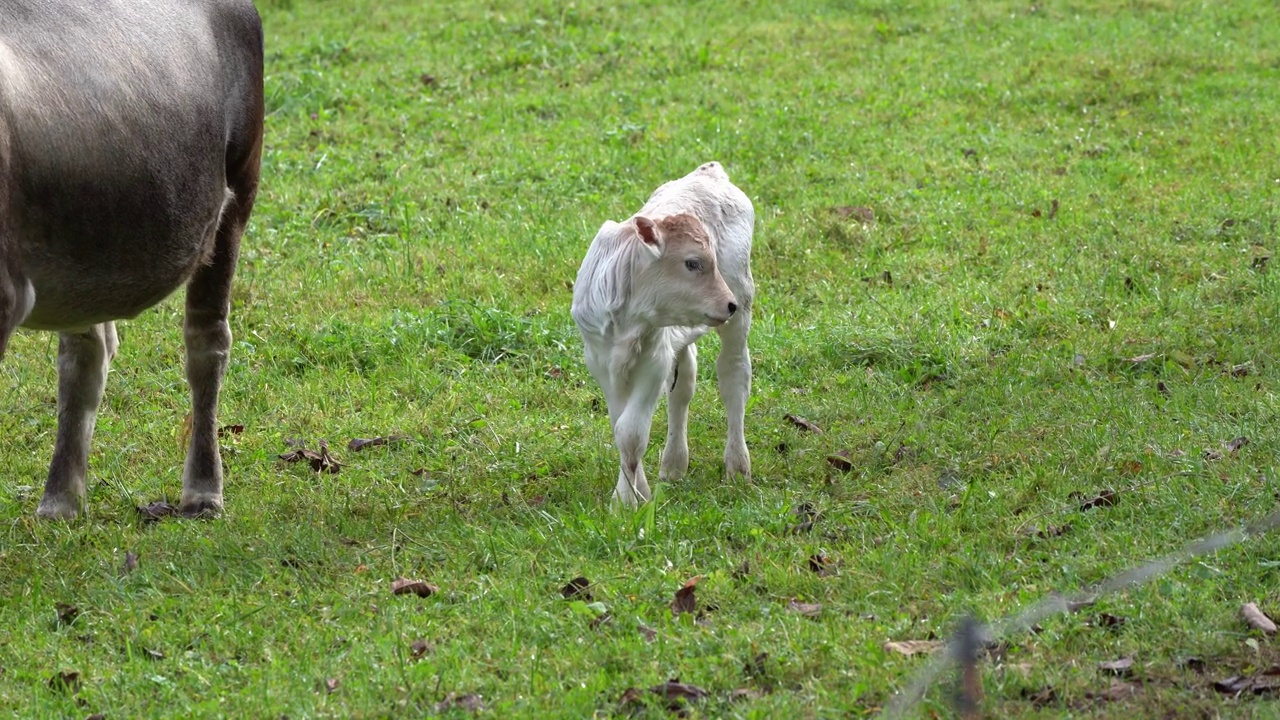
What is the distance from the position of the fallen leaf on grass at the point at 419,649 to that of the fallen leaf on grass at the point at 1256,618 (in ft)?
8.16

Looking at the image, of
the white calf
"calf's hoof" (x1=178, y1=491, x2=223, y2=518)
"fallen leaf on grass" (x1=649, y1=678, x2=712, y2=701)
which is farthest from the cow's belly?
"fallen leaf on grass" (x1=649, y1=678, x2=712, y2=701)

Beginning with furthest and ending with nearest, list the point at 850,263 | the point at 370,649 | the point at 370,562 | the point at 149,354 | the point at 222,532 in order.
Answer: the point at 850,263
the point at 149,354
the point at 222,532
the point at 370,562
the point at 370,649

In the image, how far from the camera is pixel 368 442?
717cm

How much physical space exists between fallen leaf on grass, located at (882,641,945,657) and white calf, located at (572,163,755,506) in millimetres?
1628

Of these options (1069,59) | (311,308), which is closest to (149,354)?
(311,308)

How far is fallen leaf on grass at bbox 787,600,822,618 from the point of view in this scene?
486 cm

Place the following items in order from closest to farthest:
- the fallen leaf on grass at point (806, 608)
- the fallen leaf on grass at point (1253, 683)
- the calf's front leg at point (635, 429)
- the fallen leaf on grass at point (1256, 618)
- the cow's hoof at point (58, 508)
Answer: the fallen leaf on grass at point (1253, 683), the fallen leaf on grass at point (1256, 618), the fallen leaf on grass at point (806, 608), the calf's front leg at point (635, 429), the cow's hoof at point (58, 508)

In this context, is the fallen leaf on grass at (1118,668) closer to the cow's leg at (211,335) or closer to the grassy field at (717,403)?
the grassy field at (717,403)

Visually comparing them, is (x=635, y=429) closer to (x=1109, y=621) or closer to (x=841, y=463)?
(x=841, y=463)

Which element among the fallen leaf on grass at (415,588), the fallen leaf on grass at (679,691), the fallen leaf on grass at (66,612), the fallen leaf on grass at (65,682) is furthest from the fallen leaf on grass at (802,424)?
the fallen leaf on grass at (65,682)

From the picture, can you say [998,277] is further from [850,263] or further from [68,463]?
[68,463]

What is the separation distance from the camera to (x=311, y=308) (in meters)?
9.00

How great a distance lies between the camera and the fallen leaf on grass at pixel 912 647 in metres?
4.46

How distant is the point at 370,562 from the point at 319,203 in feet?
18.5
